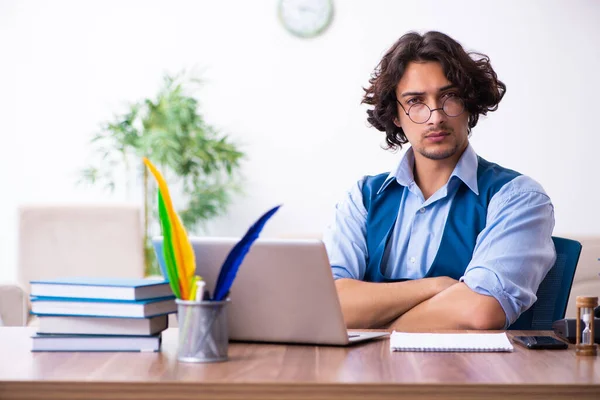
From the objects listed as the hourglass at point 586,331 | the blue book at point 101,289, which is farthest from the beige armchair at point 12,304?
the hourglass at point 586,331

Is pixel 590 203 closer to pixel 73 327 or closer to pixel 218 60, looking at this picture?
pixel 218 60

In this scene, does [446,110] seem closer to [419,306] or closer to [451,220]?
[451,220]

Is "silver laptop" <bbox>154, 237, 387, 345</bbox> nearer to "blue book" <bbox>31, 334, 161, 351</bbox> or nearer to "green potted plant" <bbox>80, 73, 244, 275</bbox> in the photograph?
"blue book" <bbox>31, 334, 161, 351</bbox>

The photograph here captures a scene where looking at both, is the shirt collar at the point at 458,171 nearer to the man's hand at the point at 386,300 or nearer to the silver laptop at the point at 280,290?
the man's hand at the point at 386,300

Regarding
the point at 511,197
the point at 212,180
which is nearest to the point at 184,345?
the point at 511,197

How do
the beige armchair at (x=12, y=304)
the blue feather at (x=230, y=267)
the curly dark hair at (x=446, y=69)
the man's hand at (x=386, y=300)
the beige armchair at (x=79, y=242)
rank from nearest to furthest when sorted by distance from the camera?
the blue feather at (x=230, y=267) < the man's hand at (x=386, y=300) < the curly dark hair at (x=446, y=69) < the beige armchair at (x=12, y=304) < the beige armchair at (x=79, y=242)

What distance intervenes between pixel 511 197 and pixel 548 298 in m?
0.27

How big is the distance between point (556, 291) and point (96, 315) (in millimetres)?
1194

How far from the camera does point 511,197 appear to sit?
2.04 meters

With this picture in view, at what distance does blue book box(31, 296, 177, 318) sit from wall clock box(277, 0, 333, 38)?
12.2ft

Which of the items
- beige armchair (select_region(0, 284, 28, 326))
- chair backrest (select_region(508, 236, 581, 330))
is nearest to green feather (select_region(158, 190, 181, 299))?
chair backrest (select_region(508, 236, 581, 330))

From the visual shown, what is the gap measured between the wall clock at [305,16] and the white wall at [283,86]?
53mm

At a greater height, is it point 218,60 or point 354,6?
point 354,6

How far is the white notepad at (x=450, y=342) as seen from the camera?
133 cm
